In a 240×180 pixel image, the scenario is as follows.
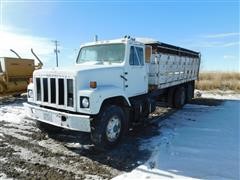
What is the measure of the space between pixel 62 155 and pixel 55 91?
4.29 feet

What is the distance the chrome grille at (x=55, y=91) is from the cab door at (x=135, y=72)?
150 centimetres

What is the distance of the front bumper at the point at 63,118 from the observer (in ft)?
13.8

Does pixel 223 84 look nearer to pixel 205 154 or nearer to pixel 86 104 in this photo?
pixel 205 154

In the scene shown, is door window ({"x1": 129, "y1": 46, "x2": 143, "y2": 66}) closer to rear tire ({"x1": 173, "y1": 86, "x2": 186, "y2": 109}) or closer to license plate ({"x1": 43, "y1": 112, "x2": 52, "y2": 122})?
license plate ({"x1": 43, "y1": 112, "x2": 52, "y2": 122})

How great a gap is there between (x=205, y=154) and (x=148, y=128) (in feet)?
7.09

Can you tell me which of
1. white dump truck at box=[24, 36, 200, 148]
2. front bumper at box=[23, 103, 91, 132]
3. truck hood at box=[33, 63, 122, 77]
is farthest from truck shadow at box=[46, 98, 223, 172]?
truck hood at box=[33, 63, 122, 77]

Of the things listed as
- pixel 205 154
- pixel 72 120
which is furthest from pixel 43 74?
pixel 205 154

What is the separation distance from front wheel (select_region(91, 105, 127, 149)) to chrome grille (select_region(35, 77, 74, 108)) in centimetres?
63

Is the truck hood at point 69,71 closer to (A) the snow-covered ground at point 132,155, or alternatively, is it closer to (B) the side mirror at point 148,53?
(B) the side mirror at point 148,53

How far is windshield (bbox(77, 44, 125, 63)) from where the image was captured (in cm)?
548

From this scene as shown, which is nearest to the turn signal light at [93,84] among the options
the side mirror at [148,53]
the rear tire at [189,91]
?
the side mirror at [148,53]

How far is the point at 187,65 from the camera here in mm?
9992

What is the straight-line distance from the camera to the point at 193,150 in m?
4.80

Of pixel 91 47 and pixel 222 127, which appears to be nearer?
pixel 91 47
